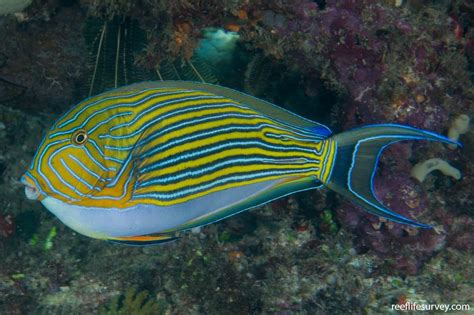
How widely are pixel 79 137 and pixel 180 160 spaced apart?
675 mm

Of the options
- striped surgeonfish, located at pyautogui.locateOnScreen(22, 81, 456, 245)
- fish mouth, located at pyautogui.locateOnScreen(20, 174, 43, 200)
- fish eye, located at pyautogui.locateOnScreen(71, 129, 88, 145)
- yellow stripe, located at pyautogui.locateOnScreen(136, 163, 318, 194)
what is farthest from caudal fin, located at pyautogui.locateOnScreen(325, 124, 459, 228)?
fish mouth, located at pyautogui.locateOnScreen(20, 174, 43, 200)

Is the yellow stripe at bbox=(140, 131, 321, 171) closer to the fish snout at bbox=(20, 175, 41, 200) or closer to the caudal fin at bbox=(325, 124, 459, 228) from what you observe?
the caudal fin at bbox=(325, 124, 459, 228)

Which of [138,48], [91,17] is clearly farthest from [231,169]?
[91,17]

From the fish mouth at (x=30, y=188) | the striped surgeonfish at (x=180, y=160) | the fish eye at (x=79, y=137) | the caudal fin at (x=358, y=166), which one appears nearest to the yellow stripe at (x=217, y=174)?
the striped surgeonfish at (x=180, y=160)

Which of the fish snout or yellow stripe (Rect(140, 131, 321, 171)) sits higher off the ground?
yellow stripe (Rect(140, 131, 321, 171))

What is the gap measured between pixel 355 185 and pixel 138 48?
3.13 m

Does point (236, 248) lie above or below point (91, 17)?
below

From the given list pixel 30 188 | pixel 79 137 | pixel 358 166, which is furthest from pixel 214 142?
pixel 30 188

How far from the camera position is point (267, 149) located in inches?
109

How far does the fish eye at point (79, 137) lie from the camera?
7.88 feet

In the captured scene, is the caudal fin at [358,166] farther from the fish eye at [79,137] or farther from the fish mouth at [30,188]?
the fish mouth at [30,188]

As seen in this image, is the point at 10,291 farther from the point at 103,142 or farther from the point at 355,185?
the point at 355,185

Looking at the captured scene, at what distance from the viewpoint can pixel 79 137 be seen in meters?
2.41

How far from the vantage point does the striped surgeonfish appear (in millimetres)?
2424
